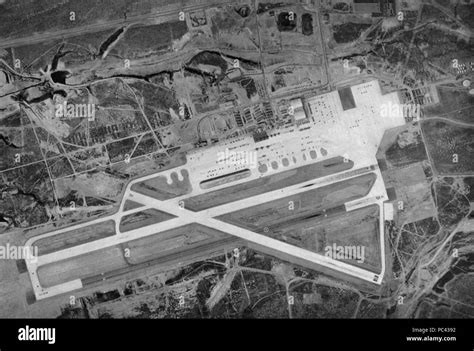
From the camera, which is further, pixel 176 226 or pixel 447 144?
pixel 447 144

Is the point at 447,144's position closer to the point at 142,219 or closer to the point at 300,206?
the point at 300,206

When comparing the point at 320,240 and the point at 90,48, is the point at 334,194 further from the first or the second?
the point at 90,48

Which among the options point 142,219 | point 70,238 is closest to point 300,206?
point 142,219

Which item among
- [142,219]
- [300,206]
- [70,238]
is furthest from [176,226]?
[300,206]

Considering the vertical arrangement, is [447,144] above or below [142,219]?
above

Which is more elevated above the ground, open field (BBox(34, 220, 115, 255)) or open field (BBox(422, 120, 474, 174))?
open field (BBox(422, 120, 474, 174))

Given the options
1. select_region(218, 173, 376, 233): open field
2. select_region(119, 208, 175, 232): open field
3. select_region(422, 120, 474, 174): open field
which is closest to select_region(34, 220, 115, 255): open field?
select_region(119, 208, 175, 232): open field

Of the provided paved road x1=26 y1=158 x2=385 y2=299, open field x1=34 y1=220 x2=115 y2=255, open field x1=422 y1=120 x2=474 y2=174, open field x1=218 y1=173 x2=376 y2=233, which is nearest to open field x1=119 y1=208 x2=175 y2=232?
paved road x1=26 y1=158 x2=385 y2=299

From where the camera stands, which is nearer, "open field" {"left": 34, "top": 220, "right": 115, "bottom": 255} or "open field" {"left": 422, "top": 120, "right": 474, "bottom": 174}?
"open field" {"left": 34, "top": 220, "right": 115, "bottom": 255}

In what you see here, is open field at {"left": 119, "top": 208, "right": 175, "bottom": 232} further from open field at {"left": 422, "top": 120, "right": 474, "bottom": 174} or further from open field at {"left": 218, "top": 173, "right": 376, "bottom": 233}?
open field at {"left": 422, "top": 120, "right": 474, "bottom": 174}

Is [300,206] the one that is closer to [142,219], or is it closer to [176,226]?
[176,226]

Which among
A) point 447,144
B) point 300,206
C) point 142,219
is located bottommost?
point 300,206
